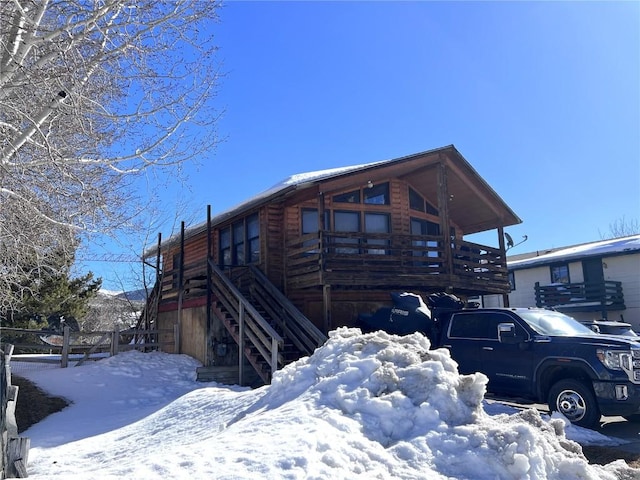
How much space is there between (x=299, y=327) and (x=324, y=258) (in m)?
1.79

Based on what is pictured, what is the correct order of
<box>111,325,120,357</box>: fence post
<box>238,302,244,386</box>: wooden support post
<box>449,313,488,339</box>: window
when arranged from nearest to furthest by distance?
<box>449,313,488,339</box>: window
<box>238,302,244,386</box>: wooden support post
<box>111,325,120,357</box>: fence post

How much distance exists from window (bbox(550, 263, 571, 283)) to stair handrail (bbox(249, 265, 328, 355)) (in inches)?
749

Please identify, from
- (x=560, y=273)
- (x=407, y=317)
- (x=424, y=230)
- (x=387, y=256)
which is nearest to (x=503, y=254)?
(x=424, y=230)

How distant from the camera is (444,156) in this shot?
51.8 feet

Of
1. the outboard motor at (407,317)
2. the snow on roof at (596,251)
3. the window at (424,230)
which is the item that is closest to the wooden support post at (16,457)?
the outboard motor at (407,317)

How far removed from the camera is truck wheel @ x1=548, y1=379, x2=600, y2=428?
25.4 ft

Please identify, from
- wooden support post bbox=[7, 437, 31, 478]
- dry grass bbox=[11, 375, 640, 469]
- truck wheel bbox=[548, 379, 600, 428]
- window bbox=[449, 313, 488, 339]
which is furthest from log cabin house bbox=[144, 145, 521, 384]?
wooden support post bbox=[7, 437, 31, 478]

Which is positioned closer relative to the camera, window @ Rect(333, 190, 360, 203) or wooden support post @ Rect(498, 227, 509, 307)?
window @ Rect(333, 190, 360, 203)

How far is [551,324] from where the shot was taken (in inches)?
358

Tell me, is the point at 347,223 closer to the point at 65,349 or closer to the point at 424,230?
the point at 424,230

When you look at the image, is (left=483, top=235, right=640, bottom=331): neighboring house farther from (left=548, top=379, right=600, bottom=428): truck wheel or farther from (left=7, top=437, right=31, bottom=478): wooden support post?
(left=7, top=437, right=31, bottom=478): wooden support post

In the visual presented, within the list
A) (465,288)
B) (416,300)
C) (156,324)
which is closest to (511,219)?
(465,288)

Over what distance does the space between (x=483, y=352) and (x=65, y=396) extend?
9.30 meters

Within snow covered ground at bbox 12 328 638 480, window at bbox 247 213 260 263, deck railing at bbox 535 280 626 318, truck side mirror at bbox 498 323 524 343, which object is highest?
window at bbox 247 213 260 263
